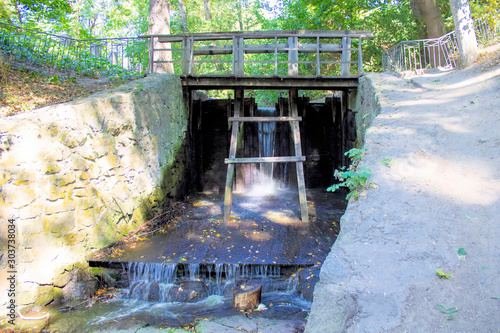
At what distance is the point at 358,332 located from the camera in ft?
6.89

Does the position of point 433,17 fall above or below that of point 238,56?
above

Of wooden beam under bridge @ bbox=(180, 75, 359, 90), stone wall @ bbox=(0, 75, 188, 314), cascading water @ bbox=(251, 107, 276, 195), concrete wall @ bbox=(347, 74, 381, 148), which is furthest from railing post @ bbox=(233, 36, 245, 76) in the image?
concrete wall @ bbox=(347, 74, 381, 148)

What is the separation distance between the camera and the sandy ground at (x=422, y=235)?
2.19 m

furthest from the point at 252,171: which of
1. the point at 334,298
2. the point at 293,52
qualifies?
the point at 334,298

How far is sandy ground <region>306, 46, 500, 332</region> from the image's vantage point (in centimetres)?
219

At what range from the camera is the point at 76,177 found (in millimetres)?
5246

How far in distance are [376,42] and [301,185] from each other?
9.55 metres

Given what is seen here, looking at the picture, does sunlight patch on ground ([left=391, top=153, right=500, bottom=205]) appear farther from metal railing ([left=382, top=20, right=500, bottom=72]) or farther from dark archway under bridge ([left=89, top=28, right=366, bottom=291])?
metal railing ([left=382, top=20, right=500, bottom=72])

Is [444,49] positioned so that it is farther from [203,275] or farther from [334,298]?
[334,298]

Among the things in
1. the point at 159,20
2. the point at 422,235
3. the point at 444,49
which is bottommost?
the point at 422,235

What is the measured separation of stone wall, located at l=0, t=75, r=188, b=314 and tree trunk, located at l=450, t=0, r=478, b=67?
8.01m

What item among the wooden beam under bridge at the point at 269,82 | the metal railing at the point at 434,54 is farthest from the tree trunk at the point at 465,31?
the wooden beam under bridge at the point at 269,82

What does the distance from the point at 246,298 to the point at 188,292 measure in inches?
39.6

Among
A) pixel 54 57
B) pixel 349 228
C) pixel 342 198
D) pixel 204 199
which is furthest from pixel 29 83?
pixel 342 198
